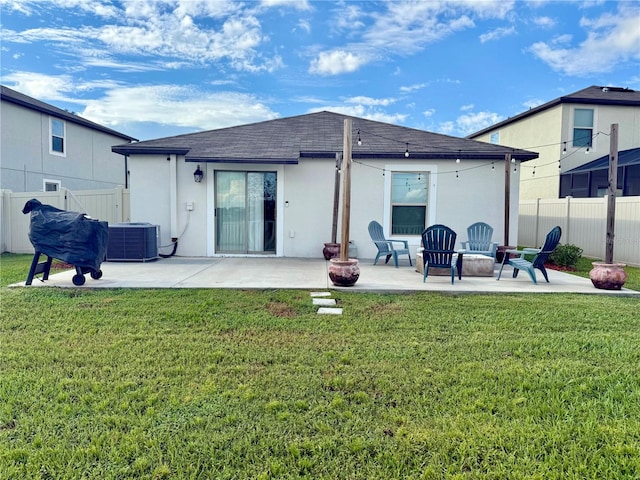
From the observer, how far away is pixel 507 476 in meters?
2.11

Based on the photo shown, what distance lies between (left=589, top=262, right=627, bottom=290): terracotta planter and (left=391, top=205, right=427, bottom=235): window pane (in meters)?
4.45

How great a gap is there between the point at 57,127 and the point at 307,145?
40.1 feet

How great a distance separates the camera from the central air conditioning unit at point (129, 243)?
910 centimetres

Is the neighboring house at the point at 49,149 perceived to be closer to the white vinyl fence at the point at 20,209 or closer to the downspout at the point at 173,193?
the white vinyl fence at the point at 20,209

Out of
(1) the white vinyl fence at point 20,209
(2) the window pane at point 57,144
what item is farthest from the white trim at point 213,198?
(2) the window pane at point 57,144

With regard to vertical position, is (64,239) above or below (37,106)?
below

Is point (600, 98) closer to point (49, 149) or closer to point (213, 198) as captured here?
point (213, 198)

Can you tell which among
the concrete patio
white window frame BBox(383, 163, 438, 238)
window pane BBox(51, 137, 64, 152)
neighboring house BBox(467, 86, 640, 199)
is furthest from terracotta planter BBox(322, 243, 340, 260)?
window pane BBox(51, 137, 64, 152)

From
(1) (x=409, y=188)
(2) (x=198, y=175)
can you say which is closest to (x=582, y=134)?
(1) (x=409, y=188)

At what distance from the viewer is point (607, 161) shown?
1519cm

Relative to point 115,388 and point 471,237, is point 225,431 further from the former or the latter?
point 471,237

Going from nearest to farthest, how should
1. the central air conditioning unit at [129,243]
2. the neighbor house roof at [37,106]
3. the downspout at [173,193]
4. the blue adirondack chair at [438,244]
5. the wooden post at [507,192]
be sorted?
the blue adirondack chair at [438,244], the central air conditioning unit at [129,243], the wooden post at [507,192], the downspout at [173,193], the neighbor house roof at [37,106]

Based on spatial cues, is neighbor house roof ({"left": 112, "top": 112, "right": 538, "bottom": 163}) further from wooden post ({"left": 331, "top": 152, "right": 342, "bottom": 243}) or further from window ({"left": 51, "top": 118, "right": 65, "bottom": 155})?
window ({"left": 51, "top": 118, "right": 65, "bottom": 155})

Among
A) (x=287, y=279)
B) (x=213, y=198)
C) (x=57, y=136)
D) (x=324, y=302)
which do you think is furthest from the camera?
(x=57, y=136)
